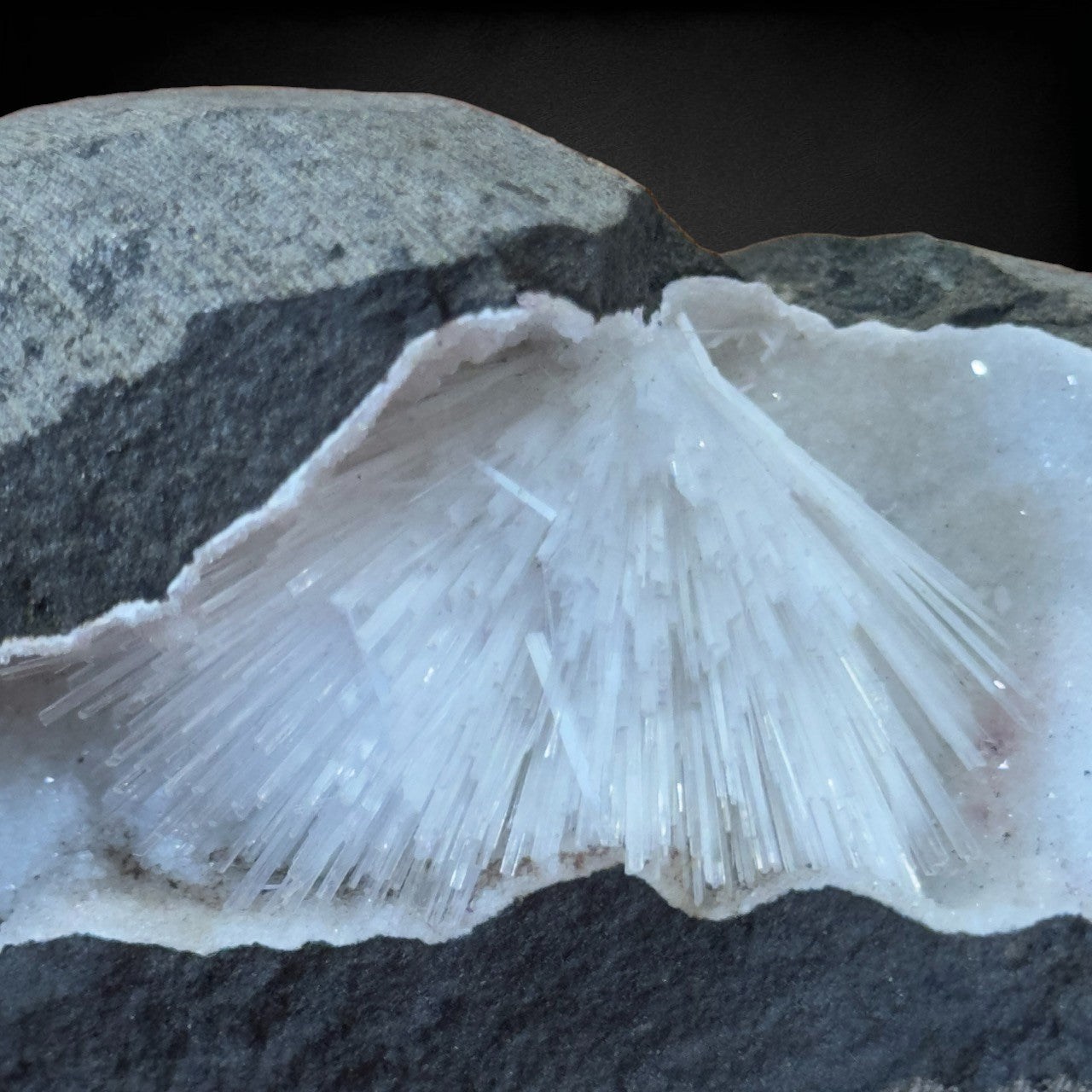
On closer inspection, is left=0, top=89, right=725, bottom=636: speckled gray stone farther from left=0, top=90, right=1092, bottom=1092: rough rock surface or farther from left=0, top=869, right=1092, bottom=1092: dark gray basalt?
left=0, top=869, right=1092, bottom=1092: dark gray basalt

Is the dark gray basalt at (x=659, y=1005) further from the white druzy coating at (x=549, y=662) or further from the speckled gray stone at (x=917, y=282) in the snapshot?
the speckled gray stone at (x=917, y=282)

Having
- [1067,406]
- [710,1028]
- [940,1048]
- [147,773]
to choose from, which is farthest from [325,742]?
[1067,406]

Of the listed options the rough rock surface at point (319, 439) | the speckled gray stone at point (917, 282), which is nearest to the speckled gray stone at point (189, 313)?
the rough rock surface at point (319, 439)

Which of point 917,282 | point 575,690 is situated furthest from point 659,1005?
point 917,282

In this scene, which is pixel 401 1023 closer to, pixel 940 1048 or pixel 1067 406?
pixel 940 1048

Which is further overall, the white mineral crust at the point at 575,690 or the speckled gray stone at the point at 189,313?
the white mineral crust at the point at 575,690
